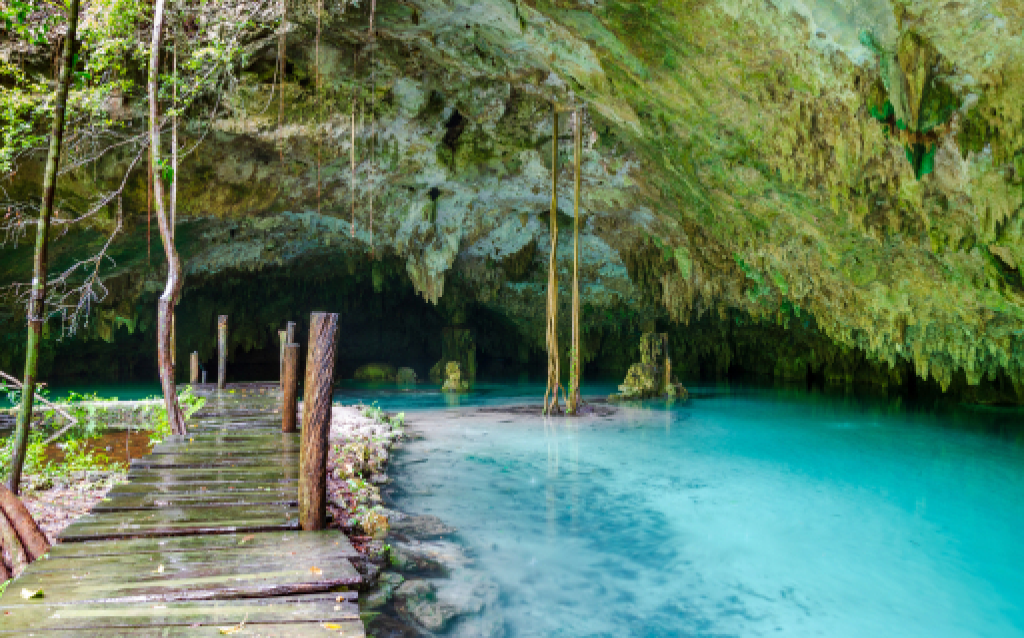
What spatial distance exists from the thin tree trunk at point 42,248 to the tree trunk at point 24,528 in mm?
471

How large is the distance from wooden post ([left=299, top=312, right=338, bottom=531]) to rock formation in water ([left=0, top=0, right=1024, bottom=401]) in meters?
4.42

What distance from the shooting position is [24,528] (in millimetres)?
3004

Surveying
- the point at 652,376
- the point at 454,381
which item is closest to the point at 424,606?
the point at 652,376

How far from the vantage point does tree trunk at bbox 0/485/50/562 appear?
298 cm

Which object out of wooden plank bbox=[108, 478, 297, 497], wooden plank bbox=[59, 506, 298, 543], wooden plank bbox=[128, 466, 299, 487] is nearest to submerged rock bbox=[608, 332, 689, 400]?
wooden plank bbox=[128, 466, 299, 487]

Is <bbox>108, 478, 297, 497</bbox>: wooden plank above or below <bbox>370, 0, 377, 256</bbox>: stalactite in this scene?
below

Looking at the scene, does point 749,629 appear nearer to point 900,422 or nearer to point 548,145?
point 548,145

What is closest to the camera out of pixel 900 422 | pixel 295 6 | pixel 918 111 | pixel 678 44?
pixel 918 111

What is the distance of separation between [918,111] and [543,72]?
4.84 m

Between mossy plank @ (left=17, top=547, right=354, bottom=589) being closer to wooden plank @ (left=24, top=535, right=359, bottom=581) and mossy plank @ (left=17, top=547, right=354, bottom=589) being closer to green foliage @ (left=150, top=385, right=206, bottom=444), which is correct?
wooden plank @ (left=24, top=535, right=359, bottom=581)

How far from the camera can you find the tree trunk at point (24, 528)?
298cm

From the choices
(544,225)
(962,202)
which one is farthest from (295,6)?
(962,202)

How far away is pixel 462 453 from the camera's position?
26.8 ft

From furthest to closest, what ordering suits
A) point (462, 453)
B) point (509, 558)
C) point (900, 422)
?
point (900, 422) < point (462, 453) < point (509, 558)
